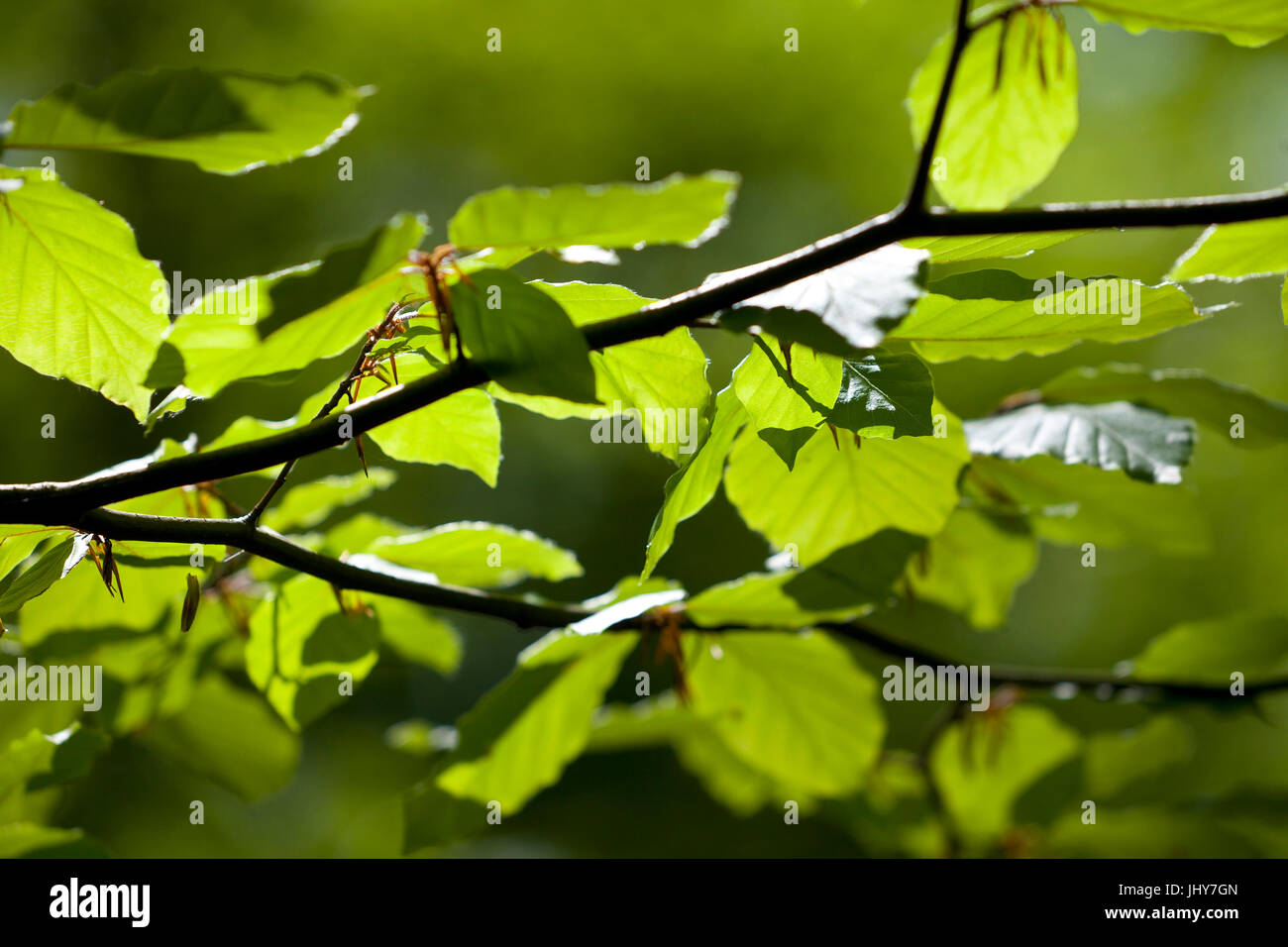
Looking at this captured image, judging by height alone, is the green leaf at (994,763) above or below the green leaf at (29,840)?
below

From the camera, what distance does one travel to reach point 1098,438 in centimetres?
77

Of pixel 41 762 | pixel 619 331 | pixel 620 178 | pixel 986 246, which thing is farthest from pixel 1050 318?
pixel 620 178

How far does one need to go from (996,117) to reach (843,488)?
33cm

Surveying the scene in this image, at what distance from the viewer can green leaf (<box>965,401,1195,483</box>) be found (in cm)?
74

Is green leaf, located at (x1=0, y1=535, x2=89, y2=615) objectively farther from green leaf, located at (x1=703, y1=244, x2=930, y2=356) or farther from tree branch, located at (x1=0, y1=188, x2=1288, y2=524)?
green leaf, located at (x1=703, y1=244, x2=930, y2=356)

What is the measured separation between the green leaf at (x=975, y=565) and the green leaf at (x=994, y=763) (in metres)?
0.27

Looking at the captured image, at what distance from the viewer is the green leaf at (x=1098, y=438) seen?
0.74 meters

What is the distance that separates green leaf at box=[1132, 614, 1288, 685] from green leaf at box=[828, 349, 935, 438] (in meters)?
0.71

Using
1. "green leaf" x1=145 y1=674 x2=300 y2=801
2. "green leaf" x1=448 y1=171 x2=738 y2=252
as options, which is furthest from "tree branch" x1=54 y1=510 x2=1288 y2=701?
"green leaf" x1=145 y1=674 x2=300 y2=801

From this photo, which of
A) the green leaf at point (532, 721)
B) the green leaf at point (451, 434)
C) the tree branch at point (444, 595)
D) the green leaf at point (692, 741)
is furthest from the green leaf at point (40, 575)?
the green leaf at point (692, 741)

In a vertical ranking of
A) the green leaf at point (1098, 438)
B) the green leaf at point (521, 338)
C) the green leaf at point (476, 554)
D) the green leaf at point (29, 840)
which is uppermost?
the green leaf at point (521, 338)

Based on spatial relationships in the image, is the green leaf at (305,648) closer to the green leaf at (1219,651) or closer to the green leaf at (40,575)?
the green leaf at (40,575)

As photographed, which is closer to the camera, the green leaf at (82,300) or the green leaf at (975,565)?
the green leaf at (82,300)

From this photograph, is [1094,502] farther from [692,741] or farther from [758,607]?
[692,741]
